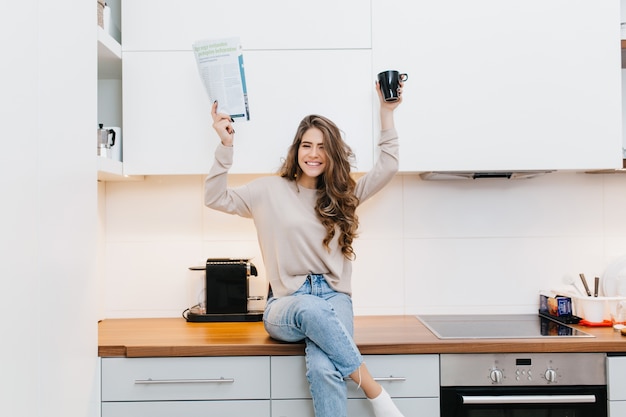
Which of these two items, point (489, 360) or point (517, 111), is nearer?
point (489, 360)

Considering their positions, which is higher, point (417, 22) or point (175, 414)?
point (417, 22)

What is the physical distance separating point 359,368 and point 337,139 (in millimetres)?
755

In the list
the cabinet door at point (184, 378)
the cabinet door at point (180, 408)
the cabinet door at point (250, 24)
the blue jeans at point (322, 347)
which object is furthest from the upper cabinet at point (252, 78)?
the cabinet door at point (180, 408)

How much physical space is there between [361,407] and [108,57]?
1.46m

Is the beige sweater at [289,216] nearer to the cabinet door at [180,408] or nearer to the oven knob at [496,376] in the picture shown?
the cabinet door at [180,408]

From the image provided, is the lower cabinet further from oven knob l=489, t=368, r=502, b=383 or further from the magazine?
the magazine

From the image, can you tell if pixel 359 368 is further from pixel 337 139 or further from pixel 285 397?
pixel 337 139

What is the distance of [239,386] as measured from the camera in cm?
174

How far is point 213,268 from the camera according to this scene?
2105mm

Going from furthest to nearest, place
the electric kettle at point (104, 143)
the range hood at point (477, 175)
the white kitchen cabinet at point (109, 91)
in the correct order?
1. the range hood at point (477, 175)
2. the electric kettle at point (104, 143)
3. the white kitchen cabinet at point (109, 91)

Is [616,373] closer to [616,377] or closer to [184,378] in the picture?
[616,377]

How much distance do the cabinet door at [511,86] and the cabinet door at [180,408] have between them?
0.98 meters

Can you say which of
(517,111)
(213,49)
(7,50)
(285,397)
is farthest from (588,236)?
(7,50)

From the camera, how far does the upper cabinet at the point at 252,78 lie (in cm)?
197
